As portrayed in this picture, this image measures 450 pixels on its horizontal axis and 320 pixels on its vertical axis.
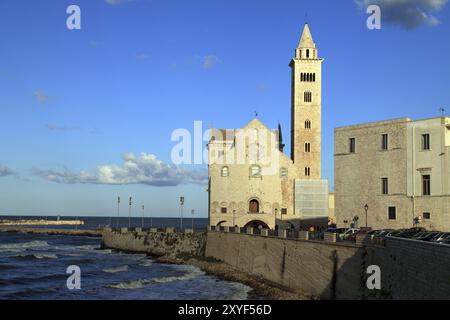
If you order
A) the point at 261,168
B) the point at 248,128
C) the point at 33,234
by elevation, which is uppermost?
the point at 248,128

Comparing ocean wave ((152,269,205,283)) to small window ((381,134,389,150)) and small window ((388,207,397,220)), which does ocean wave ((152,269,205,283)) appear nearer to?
small window ((388,207,397,220))

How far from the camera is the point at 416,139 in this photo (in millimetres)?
48375

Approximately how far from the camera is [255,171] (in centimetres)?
7556

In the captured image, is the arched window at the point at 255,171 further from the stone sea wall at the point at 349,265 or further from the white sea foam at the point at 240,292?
the white sea foam at the point at 240,292

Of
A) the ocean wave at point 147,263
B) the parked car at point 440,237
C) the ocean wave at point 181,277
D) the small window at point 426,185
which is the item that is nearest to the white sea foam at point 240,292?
the ocean wave at point 181,277

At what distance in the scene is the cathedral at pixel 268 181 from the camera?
246ft

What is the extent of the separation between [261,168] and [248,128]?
549 cm

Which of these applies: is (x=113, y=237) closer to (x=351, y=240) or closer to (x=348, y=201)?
(x=348, y=201)

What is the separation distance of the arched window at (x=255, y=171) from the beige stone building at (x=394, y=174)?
2078 cm

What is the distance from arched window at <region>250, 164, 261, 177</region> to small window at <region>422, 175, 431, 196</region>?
3004cm

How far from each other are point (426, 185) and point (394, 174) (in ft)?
10.5

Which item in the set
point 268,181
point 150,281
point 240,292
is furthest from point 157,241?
point 240,292

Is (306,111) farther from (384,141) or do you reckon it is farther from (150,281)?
(150,281)
